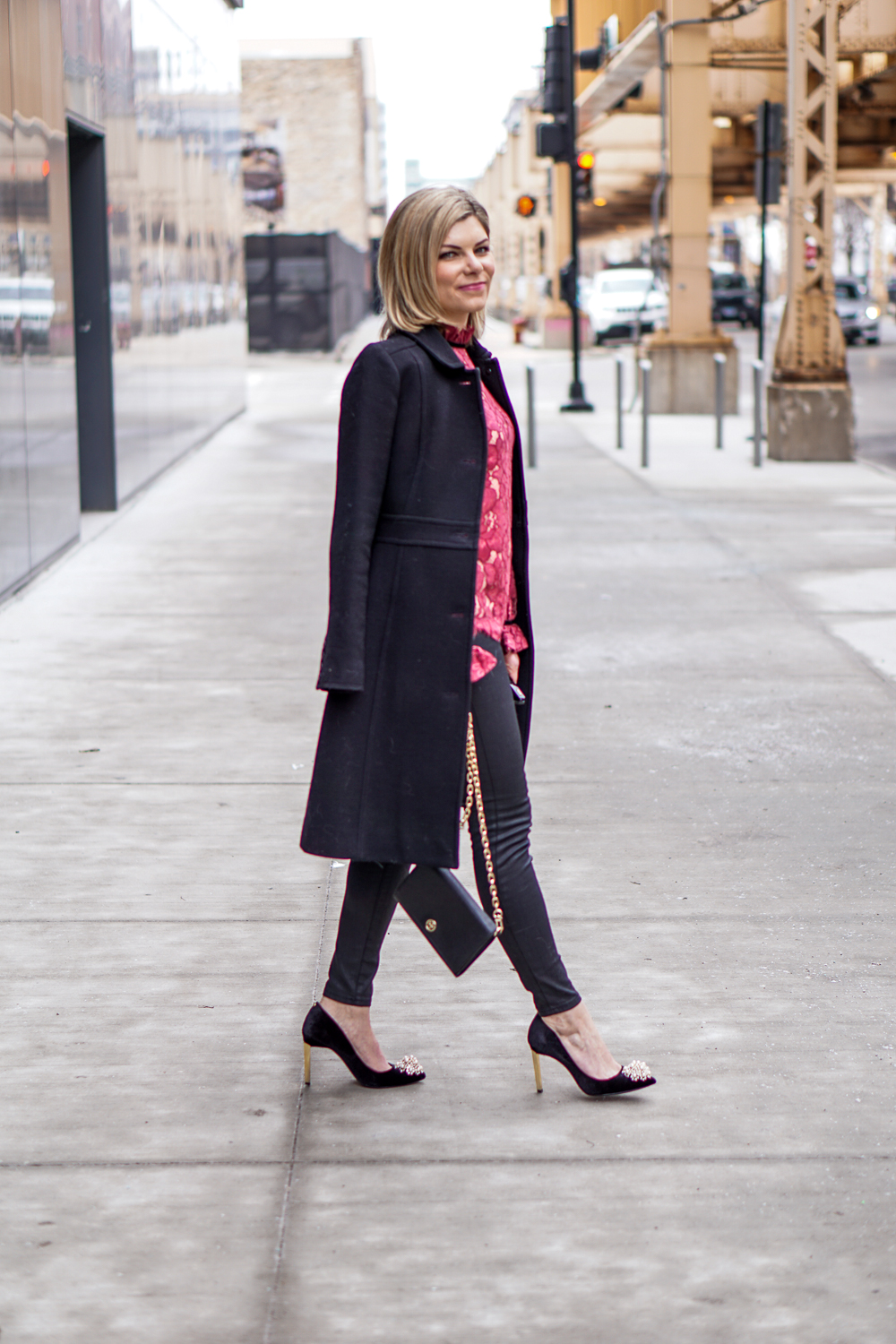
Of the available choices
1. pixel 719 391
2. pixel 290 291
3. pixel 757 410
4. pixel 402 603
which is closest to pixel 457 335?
pixel 402 603

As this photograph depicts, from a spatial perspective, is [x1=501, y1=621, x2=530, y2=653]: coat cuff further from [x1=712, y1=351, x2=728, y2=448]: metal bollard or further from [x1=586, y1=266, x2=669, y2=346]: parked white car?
[x1=586, y1=266, x2=669, y2=346]: parked white car

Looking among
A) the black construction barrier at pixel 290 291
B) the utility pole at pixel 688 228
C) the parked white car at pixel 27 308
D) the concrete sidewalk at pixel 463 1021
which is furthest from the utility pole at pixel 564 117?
the black construction barrier at pixel 290 291

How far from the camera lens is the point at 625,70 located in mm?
26422

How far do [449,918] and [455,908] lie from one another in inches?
1.1

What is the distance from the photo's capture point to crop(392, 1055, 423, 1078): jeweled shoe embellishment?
12.3 feet

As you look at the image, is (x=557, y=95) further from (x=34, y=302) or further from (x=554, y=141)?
(x=34, y=302)

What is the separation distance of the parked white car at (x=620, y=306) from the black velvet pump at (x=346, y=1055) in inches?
1670

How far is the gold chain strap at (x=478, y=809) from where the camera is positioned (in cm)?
353

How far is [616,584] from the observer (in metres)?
10.2

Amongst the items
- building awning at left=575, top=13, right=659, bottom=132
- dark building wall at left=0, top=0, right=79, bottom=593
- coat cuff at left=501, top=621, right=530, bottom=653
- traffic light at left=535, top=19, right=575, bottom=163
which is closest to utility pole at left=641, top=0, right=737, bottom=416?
building awning at left=575, top=13, right=659, bottom=132

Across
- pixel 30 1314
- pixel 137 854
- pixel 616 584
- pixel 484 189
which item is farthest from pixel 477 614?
pixel 484 189

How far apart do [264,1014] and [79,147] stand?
10424 millimetres

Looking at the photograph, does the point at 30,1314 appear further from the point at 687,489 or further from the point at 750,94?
the point at 750,94

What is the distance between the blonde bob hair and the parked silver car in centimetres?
4334
